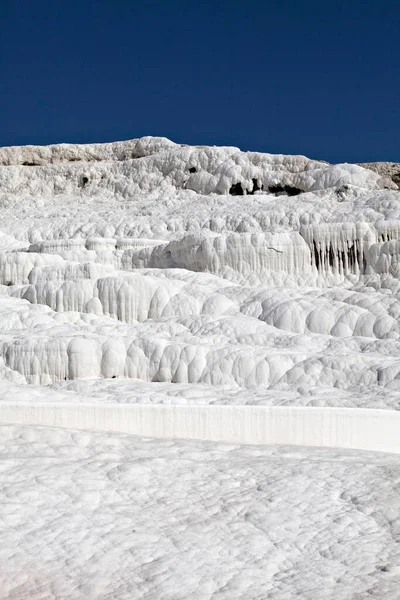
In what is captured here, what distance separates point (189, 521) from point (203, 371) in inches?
267

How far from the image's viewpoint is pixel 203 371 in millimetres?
12508

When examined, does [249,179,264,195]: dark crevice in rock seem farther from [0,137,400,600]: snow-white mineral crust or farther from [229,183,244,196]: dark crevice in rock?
[229,183,244,196]: dark crevice in rock

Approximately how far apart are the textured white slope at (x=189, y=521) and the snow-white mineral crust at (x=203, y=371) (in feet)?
0.05

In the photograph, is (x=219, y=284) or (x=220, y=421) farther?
(x=219, y=284)

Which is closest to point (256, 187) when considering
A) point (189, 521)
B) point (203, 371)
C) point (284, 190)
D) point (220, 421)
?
point (284, 190)

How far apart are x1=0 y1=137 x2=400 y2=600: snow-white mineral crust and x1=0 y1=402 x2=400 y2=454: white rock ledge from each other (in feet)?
0.19

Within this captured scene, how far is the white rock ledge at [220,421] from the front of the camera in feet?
25.9

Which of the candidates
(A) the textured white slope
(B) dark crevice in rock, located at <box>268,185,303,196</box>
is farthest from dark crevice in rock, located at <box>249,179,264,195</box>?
(A) the textured white slope

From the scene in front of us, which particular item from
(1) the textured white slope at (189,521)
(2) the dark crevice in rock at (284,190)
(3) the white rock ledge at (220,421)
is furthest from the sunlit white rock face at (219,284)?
(1) the textured white slope at (189,521)

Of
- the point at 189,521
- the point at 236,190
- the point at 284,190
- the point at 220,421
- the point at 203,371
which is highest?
the point at 236,190

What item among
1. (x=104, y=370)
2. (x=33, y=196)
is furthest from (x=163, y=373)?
(x=33, y=196)

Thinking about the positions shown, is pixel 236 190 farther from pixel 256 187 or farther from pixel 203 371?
pixel 203 371

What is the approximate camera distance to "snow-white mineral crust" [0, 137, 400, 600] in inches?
202

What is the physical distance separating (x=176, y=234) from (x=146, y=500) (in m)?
16.9
